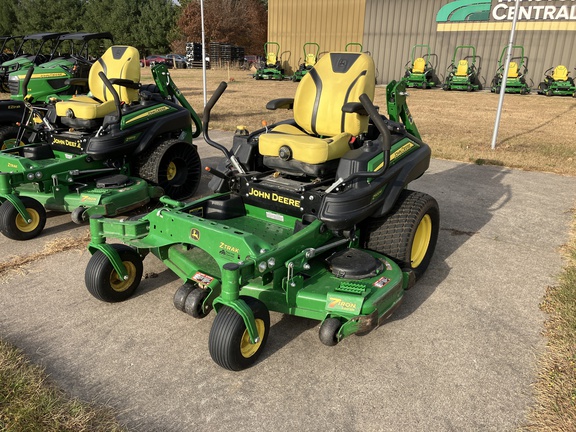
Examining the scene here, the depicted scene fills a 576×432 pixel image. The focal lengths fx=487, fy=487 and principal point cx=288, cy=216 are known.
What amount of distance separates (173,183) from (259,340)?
3506 millimetres

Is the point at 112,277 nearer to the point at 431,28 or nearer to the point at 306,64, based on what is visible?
the point at 306,64

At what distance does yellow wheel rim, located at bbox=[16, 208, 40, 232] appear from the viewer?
466cm

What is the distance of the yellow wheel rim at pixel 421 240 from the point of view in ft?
13.7

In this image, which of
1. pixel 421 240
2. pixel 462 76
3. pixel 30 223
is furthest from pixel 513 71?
pixel 30 223

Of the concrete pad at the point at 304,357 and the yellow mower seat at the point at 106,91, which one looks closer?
the concrete pad at the point at 304,357

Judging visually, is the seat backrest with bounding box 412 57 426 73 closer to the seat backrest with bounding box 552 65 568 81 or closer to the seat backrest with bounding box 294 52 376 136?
the seat backrest with bounding box 552 65 568 81

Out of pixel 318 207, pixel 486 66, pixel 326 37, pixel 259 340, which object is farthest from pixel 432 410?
pixel 326 37

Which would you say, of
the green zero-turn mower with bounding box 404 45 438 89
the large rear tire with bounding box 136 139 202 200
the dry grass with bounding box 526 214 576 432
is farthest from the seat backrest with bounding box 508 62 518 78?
the dry grass with bounding box 526 214 576 432

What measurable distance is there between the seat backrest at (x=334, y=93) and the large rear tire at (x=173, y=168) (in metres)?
1.96

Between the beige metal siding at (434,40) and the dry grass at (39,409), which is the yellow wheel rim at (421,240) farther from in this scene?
the beige metal siding at (434,40)

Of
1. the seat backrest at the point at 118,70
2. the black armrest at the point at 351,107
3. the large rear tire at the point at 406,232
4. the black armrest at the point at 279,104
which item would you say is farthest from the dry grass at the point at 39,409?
the seat backrest at the point at 118,70

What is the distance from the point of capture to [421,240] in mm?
4242

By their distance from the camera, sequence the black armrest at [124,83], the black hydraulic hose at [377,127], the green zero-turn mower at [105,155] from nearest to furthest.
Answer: the black hydraulic hose at [377,127] < the green zero-turn mower at [105,155] < the black armrest at [124,83]

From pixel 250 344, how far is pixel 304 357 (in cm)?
37
